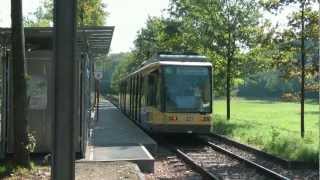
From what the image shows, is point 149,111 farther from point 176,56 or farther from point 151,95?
point 176,56

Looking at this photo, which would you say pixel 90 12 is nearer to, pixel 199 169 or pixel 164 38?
pixel 164 38

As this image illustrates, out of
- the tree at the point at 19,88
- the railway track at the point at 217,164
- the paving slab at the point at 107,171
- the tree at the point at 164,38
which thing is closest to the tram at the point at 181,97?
the railway track at the point at 217,164

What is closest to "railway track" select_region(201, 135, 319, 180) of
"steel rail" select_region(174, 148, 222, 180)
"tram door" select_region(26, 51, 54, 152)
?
"steel rail" select_region(174, 148, 222, 180)

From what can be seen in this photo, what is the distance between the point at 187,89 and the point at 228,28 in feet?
33.9

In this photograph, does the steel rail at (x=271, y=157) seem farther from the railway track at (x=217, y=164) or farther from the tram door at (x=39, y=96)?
the tram door at (x=39, y=96)

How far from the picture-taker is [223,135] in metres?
25.8

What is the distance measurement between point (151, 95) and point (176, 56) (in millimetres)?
1583

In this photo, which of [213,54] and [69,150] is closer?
[69,150]

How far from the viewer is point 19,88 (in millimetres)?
12453

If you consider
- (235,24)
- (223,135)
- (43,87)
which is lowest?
(223,135)

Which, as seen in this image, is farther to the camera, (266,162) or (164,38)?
(164,38)

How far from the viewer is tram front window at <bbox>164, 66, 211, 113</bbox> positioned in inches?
886

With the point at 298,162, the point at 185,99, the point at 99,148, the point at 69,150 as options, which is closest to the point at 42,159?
the point at 99,148

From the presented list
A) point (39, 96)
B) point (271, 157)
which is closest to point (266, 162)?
point (271, 157)
